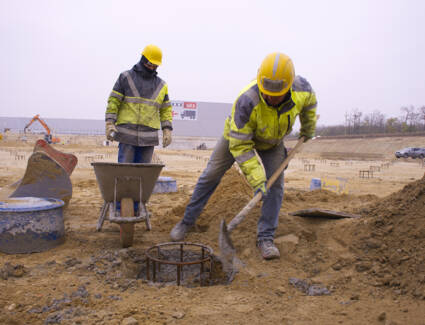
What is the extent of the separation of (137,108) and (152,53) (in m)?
0.62

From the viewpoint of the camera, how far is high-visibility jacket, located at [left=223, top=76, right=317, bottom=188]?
107 inches

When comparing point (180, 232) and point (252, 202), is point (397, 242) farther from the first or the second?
point (180, 232)

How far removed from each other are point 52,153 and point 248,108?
3.07 metres

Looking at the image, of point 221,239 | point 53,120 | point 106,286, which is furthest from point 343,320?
point 53,120

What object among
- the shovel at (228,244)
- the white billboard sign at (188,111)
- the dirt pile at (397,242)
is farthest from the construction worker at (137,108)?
the white billboard sign at (188,111)

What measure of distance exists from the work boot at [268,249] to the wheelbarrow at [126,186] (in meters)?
1.08

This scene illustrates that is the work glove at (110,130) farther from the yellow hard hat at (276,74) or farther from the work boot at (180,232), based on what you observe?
the yellow hard hat at (276,74)

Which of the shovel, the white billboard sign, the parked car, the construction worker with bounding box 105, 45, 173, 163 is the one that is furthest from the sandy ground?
the white billboard sign

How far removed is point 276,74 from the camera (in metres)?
2.53

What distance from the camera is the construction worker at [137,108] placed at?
3.73m

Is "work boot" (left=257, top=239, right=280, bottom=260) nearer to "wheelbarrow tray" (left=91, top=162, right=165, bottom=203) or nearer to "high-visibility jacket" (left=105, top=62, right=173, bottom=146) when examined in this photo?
"wheelbarrow tray" (left=91, top=162, right=165, bottom=203)

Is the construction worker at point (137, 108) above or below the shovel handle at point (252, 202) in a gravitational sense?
above

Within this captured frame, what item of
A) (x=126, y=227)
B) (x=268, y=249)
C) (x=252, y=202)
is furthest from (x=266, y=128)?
(x=126, y=227)

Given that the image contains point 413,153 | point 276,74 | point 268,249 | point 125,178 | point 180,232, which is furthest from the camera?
point 413,153
